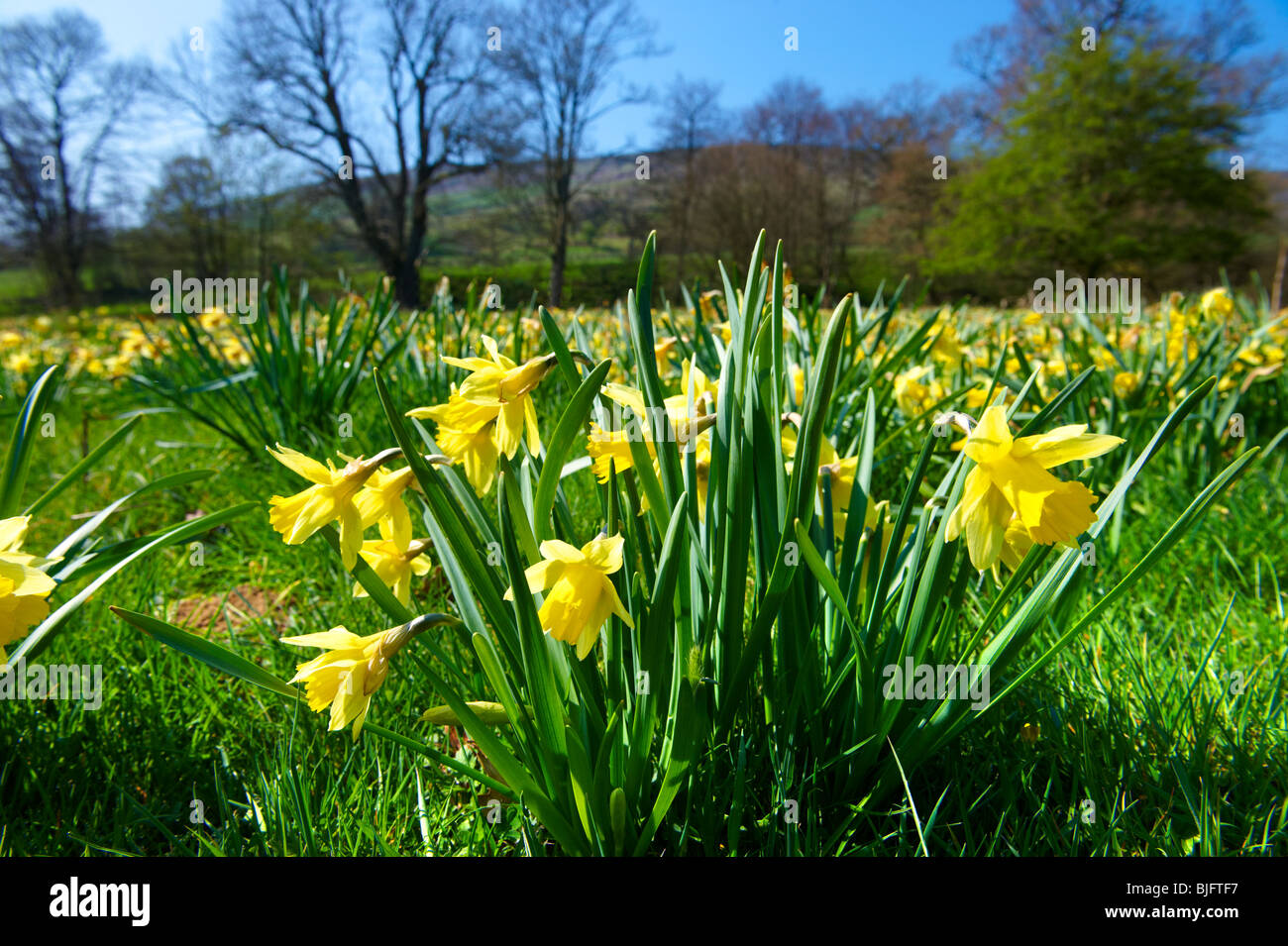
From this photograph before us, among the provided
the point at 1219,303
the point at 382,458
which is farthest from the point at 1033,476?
the point at 1219,303

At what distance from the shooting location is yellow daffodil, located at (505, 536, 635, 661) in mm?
744

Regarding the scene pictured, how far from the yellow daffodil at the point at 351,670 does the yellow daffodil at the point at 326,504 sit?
9cm

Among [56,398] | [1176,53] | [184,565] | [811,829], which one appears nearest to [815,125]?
[56,398]

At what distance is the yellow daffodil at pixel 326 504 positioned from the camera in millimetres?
817

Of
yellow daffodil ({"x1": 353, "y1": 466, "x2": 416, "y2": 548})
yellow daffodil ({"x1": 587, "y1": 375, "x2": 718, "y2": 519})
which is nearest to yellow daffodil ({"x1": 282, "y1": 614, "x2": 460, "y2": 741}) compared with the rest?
yellow daffodil ({"x1": 353, "y1": 466, "x2": 416, "y2": 548})

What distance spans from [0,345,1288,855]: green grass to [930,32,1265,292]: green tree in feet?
77.1

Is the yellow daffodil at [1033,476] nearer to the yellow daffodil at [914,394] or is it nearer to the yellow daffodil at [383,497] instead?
the yellow daffodil at [383,497]

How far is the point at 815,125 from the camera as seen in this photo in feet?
32.3

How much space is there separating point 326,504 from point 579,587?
1.03ft

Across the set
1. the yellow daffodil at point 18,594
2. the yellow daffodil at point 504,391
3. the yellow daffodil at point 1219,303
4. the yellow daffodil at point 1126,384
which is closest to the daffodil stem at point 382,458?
the yellow daffodil at point 504,391

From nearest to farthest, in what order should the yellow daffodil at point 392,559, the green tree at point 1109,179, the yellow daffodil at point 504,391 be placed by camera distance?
the yellow daffodil at point 504,391, the yellow daffodil at point 392,559, the green tree at point 1109,179

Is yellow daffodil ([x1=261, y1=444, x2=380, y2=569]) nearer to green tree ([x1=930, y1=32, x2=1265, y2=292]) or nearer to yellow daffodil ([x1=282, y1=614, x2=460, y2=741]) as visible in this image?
yellow daffodil ([x1=282, y1=614, x2=460, y2=741])

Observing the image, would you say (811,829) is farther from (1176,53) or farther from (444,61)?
(1176,53)

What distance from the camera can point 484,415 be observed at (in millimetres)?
848
